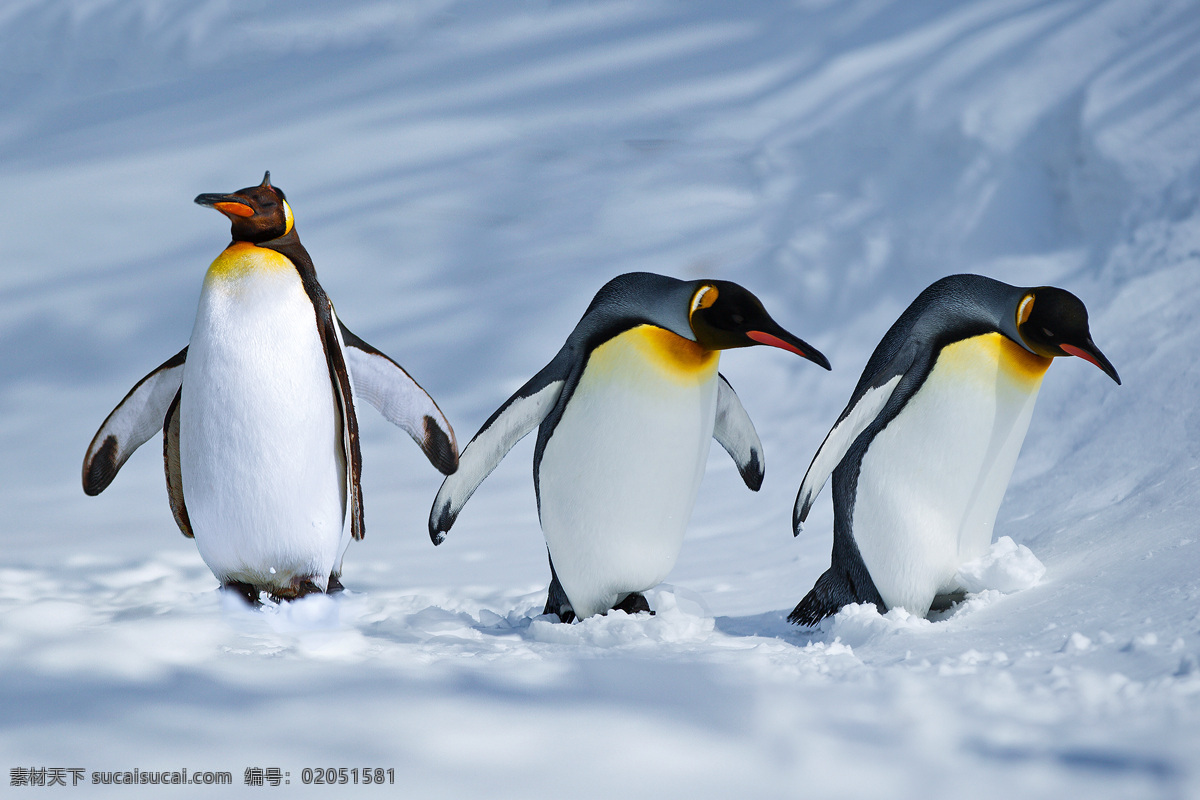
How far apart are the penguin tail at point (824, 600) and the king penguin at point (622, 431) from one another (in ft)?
1.24

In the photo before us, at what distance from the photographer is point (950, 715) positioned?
1776 mm

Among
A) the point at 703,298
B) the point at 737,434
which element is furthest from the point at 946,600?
the point at 703,298

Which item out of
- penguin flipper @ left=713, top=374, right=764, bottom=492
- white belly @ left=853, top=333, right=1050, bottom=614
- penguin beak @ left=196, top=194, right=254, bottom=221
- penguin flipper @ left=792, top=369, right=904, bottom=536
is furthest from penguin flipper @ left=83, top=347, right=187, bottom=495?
white belly @ left=853, top=333, right=1050, bottom=614

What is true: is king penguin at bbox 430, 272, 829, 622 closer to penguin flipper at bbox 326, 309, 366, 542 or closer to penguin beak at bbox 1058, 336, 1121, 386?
penguin flipper at bbox 326, 309, 366, 542

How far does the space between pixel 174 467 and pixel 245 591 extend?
42 cm

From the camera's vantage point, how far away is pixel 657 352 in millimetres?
2635

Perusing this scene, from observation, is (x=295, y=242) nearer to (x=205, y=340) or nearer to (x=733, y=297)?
(x=205, y=340)

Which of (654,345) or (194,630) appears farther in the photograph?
(654,345)

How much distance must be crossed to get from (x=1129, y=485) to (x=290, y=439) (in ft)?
8.03

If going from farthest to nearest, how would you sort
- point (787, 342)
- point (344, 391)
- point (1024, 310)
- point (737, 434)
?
point (737, 434) → point (344, 391) → point (1024, 310) → point (787, 342)

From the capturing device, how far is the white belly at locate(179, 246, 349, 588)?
8.64 ft

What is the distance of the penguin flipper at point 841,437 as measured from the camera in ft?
8.63

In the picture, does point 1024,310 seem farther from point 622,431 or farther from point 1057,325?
point 622,431

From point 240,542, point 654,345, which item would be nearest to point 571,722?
point 654,345
